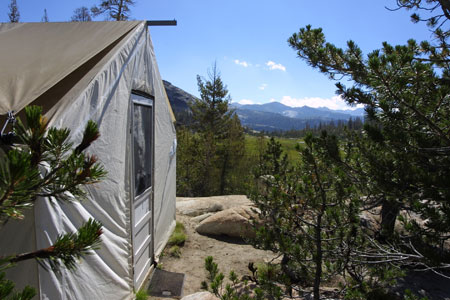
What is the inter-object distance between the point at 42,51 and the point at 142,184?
231 cm

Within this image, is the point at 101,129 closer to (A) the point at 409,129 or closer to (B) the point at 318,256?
(B) the point at 318,256

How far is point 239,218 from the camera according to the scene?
716 centimetres

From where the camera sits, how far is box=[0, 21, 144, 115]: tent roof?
223 centimetres

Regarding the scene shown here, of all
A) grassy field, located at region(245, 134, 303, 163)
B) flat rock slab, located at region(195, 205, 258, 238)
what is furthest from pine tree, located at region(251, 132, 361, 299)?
flat rock slab, located at region(195, 205, 258, 238)

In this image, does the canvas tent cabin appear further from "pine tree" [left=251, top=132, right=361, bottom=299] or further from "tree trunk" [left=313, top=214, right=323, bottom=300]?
"tree trunk" [left=313, top=214, right=323, bottom=300]

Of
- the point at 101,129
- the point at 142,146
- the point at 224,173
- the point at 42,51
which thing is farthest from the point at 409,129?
the point at 224,173

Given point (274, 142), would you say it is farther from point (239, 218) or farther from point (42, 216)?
point (239, 218)

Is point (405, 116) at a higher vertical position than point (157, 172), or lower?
higher

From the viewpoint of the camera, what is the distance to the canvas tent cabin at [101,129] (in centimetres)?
221

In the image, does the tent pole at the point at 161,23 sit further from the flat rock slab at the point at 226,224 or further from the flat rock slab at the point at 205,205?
the flat rock slab at the point at 205,205

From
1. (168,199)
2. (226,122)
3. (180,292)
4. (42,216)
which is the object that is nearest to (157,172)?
(168,199)

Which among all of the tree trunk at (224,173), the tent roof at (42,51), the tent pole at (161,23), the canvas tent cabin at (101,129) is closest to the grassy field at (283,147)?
the tree trunk at (224,173)

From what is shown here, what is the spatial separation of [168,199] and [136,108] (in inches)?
104

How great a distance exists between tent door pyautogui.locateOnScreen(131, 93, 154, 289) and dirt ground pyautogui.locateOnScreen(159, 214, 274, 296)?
2.33 feet
